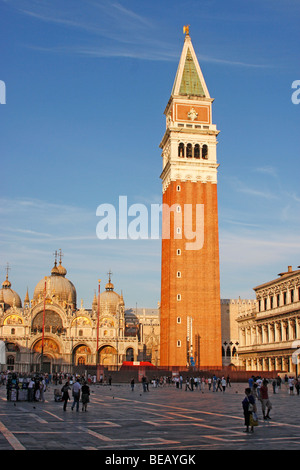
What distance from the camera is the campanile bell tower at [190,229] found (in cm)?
7350

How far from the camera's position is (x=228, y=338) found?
9644cm

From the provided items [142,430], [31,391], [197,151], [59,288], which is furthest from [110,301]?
[142,430]

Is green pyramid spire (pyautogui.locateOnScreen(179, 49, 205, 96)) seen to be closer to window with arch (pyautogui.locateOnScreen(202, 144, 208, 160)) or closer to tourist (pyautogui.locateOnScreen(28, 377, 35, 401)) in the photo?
window with arch (pyautogui.locateOnScreen(202, 144, 208, 160))

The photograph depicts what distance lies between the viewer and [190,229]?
77.5 metres

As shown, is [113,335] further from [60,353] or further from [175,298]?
[175,298]

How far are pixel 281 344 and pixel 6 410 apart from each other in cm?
4851

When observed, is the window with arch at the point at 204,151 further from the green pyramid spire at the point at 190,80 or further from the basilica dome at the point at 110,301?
the basilica dome at the point at 110,301

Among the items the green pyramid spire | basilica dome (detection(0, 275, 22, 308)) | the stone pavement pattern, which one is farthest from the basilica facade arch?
the stone pavement pattern

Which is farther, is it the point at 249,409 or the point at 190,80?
the point at 190,80

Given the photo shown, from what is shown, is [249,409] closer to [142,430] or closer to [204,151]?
[142,430]

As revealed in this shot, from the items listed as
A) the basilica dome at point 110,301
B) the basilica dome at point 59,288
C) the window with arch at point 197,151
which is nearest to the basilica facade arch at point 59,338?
the basilica dome at point 59,288

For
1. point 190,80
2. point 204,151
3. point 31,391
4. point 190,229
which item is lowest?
point 31,391

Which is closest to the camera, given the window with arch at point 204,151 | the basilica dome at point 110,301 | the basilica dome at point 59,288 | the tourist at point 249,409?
the tourist at point 249,409
